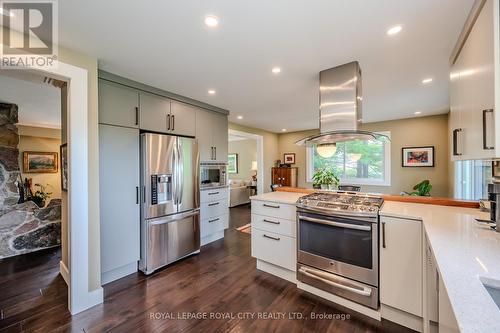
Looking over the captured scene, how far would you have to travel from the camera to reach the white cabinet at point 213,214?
340 cm

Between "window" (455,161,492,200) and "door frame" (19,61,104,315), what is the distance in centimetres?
464

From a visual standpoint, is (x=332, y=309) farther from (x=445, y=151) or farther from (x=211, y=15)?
(x=445, y=151)

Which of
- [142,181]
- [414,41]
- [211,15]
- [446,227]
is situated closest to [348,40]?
[414,41]

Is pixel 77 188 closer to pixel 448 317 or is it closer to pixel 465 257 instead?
pixel 448 317

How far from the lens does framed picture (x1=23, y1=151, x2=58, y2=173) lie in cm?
468

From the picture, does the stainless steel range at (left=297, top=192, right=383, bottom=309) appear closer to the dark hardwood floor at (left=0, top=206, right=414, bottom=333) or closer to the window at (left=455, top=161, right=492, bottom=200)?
the dark hardwood floor at (left=0, top=206, right=414, bottom=333)

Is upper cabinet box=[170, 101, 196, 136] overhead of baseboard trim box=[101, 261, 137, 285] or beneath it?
overhead

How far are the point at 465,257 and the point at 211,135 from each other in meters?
3.30

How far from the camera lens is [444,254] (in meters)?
0.99

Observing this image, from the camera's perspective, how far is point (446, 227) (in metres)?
1.36

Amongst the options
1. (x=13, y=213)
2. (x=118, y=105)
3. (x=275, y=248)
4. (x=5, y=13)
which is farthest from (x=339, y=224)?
(x=13, y=213)

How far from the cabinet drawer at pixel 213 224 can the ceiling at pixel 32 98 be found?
8.70 ft

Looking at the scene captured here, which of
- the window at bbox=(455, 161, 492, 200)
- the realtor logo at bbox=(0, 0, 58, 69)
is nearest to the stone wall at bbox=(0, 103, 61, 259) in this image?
the realtor logo at bbox=(0, 0, 58, 69)

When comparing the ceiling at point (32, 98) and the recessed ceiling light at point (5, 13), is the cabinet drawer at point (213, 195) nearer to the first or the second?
the ceiling at point (32, 98)
